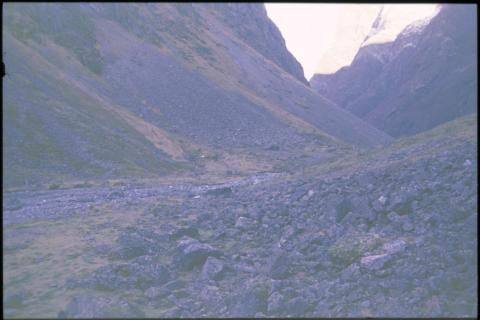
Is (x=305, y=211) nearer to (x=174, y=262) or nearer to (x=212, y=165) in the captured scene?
(x=174, y=262)

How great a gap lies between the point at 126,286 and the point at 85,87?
35.2 m

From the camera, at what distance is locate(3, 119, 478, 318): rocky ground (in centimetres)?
1034

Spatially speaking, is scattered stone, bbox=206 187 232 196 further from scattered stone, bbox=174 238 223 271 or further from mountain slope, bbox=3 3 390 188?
mountain slope, bbox=3 3 390 188

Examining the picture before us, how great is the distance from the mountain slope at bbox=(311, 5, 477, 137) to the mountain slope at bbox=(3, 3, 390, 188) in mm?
22574

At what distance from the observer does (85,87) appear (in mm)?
44312

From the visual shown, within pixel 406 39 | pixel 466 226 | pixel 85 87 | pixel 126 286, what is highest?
pixel 406 39

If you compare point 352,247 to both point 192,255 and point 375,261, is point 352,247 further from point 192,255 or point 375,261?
point 192,255

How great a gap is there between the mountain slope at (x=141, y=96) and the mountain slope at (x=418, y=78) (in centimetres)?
2257

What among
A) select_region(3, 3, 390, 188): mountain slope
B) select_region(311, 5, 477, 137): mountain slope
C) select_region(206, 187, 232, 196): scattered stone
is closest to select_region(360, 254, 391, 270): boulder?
select_region(206, 187, 232, 196): scattered stone

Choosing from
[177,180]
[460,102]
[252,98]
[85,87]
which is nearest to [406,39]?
[460,102]

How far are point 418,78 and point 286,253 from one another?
95.5 meters

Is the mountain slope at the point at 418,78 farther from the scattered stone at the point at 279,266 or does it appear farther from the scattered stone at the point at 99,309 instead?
the scattered stone at the point at 99,309

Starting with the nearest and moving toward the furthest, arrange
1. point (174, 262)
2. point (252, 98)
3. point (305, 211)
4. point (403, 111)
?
point (174, 262) < point (305, 211) < point (252, 98) < point (403, 111)

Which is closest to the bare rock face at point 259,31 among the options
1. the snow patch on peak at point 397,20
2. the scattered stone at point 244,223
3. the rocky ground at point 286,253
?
the snow patch on peak at point 397,20
